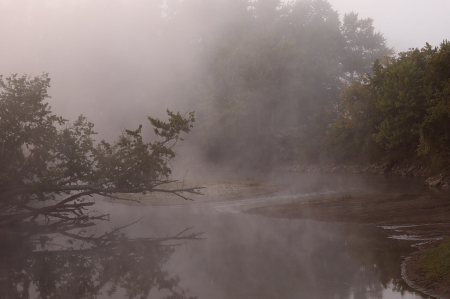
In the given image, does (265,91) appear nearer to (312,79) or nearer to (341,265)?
(312,79)

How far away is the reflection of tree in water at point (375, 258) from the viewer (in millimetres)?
9461

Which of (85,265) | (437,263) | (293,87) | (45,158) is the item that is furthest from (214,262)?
(293,87)

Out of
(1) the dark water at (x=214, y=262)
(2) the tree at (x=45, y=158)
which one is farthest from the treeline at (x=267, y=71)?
(1) the dark water at (x=214, y=262)

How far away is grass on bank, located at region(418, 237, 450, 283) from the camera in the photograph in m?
9.16

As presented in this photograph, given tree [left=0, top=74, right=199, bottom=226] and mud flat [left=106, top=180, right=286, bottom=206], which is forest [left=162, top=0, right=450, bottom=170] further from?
tree [left=0, top=74, right=199, bottom=226]

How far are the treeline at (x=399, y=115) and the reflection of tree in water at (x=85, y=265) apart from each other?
42.4ft

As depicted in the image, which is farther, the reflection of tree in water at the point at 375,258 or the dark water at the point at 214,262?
the dark water at the point at 214,262

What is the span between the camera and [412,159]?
3978 cm

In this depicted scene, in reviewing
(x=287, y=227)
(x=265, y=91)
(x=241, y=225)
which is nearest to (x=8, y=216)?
(x=241, y=225)

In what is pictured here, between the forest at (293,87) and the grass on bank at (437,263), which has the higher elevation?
the forest at (293,87)

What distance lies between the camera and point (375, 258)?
38.7 feet

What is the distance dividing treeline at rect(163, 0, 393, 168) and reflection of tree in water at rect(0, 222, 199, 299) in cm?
4296

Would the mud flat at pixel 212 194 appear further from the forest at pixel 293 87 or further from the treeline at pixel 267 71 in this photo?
the treeline at pixel 267 71

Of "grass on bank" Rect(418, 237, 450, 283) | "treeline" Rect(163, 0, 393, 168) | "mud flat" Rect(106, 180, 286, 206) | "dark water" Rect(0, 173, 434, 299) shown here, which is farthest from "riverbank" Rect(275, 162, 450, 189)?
"grass on bank" Rect(418, 237, 450, 283)
